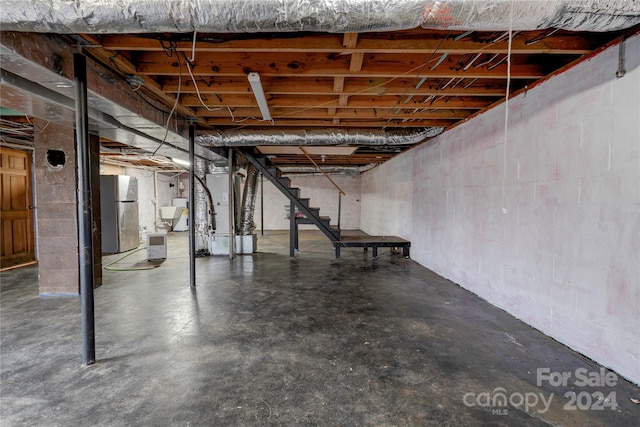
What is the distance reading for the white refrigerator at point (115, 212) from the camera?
19.3 ft

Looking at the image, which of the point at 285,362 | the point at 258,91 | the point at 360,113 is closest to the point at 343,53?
the point at 258,91

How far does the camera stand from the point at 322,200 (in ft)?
33.6

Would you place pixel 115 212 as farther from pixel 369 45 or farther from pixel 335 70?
pixel 369 45

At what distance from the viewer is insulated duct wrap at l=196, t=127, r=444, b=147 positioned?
389 centimetres

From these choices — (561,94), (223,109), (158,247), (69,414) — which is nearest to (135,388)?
(69,414)

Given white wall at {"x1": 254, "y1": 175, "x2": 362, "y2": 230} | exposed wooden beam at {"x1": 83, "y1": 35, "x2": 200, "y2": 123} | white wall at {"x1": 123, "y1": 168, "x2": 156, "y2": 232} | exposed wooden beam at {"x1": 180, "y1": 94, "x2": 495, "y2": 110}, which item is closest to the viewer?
exposed wooden beam at {"x1": 83, "y1": 35, "x2": 200, "y2": 123}

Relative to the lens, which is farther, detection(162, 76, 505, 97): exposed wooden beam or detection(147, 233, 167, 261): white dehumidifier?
detection(147, 233, 167, 261): white dehumidifier

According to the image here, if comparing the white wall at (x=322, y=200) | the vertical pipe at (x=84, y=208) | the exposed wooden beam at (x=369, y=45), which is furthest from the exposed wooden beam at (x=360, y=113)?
the white wall at (x=322, y=200)

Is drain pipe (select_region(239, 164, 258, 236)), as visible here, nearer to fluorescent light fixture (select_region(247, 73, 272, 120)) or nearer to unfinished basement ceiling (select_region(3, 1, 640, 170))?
unfinished basement ceiling (select_region(3, 1, 640, 170))

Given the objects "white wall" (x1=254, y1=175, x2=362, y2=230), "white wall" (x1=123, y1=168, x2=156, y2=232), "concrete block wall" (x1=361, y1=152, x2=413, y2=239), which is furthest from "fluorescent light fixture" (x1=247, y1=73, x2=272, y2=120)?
"white wall" (x1=123, y1=168, x2=156, y2=232)

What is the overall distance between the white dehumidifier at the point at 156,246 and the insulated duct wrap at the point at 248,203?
4.62 feet

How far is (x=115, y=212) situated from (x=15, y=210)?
1446 mm

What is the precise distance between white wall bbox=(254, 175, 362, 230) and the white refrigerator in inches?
178

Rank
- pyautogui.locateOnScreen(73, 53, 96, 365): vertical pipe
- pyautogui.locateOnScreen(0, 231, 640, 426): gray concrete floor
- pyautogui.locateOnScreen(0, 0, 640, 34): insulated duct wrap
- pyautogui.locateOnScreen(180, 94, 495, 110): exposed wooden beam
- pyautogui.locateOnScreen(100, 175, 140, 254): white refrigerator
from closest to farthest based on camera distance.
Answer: pyautogui.locateOnScreen(0, 0, 640, 34): insulated duct wrap < pyautogui.locateOnScreen(0, 231, 640, 426): gray concrete floor < pyautogui.locateOnScreen(73, 53, 96, 365): vertical pipe < pyautogui.locateOnScreen(180, 94, 495, 110): exposed wooden beam < pyautogui.locateOnScreen(100, 175, 140, 254): white refrigerator
